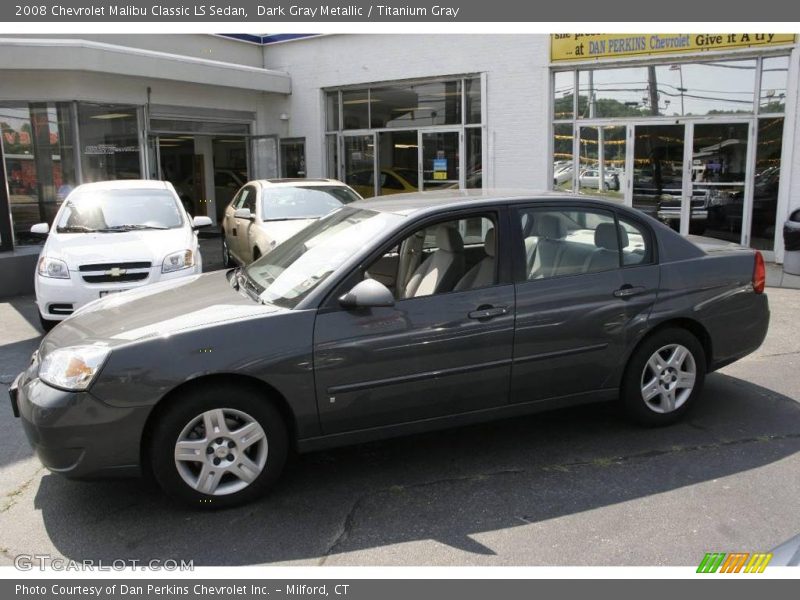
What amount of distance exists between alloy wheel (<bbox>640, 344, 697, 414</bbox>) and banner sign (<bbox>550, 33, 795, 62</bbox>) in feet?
27.1

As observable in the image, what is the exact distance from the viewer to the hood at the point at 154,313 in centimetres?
374

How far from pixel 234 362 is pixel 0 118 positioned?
436 inches

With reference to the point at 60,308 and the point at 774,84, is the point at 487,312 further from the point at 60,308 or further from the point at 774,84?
the point at 774,84

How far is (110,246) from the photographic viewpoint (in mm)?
7352

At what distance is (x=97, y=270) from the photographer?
23.1 ft

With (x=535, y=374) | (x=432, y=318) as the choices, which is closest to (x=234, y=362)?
(x=432, y=318)

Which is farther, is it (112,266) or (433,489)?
(112,266)

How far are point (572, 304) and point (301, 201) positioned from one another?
6251 mm

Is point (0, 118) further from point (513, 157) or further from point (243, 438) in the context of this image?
point (243, 438)

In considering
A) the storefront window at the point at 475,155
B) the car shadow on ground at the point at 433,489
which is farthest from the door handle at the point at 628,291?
the storefront window at the point at 475,155

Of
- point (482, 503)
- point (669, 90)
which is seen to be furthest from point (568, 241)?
point (669, 90)

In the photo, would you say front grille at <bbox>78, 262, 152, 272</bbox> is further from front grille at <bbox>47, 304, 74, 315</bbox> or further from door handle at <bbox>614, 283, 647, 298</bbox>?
door handle at <bbox>614, 283, 647, 298</bbox>

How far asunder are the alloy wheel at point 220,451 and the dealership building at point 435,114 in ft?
25.1

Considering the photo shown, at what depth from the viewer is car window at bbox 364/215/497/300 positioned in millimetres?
4234
